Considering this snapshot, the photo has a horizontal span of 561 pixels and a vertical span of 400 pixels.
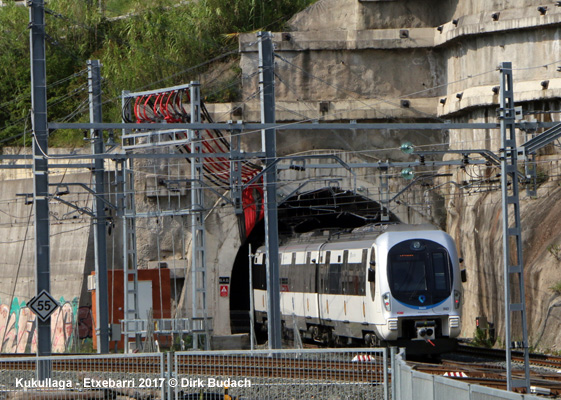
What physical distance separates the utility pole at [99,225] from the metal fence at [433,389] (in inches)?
582

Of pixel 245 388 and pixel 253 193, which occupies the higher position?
pixel 253 193

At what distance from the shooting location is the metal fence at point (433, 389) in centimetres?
906

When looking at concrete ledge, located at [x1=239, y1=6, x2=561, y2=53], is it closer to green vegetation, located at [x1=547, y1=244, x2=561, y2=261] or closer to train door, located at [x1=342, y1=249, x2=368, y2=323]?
green vegetation, located at [x1=547, y1=244, x2=561, y2=261]

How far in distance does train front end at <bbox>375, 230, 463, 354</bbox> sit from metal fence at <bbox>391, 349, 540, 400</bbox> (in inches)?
443

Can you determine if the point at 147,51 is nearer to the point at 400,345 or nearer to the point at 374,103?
the point at 374,103

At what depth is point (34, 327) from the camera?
36.2 meters

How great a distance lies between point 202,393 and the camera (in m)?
14.6

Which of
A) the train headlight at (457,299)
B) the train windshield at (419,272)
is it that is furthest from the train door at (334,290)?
the train headlight at (457,299)

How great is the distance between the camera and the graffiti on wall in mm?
35906

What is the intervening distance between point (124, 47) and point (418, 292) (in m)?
27.2

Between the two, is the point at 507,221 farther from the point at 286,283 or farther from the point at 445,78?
the point at 445,78

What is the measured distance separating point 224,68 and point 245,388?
2673 centimetres

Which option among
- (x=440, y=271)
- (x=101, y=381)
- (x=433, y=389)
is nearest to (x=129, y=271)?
(x=440, y=271)

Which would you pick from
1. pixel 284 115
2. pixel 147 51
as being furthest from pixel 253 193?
pixel 147 51
